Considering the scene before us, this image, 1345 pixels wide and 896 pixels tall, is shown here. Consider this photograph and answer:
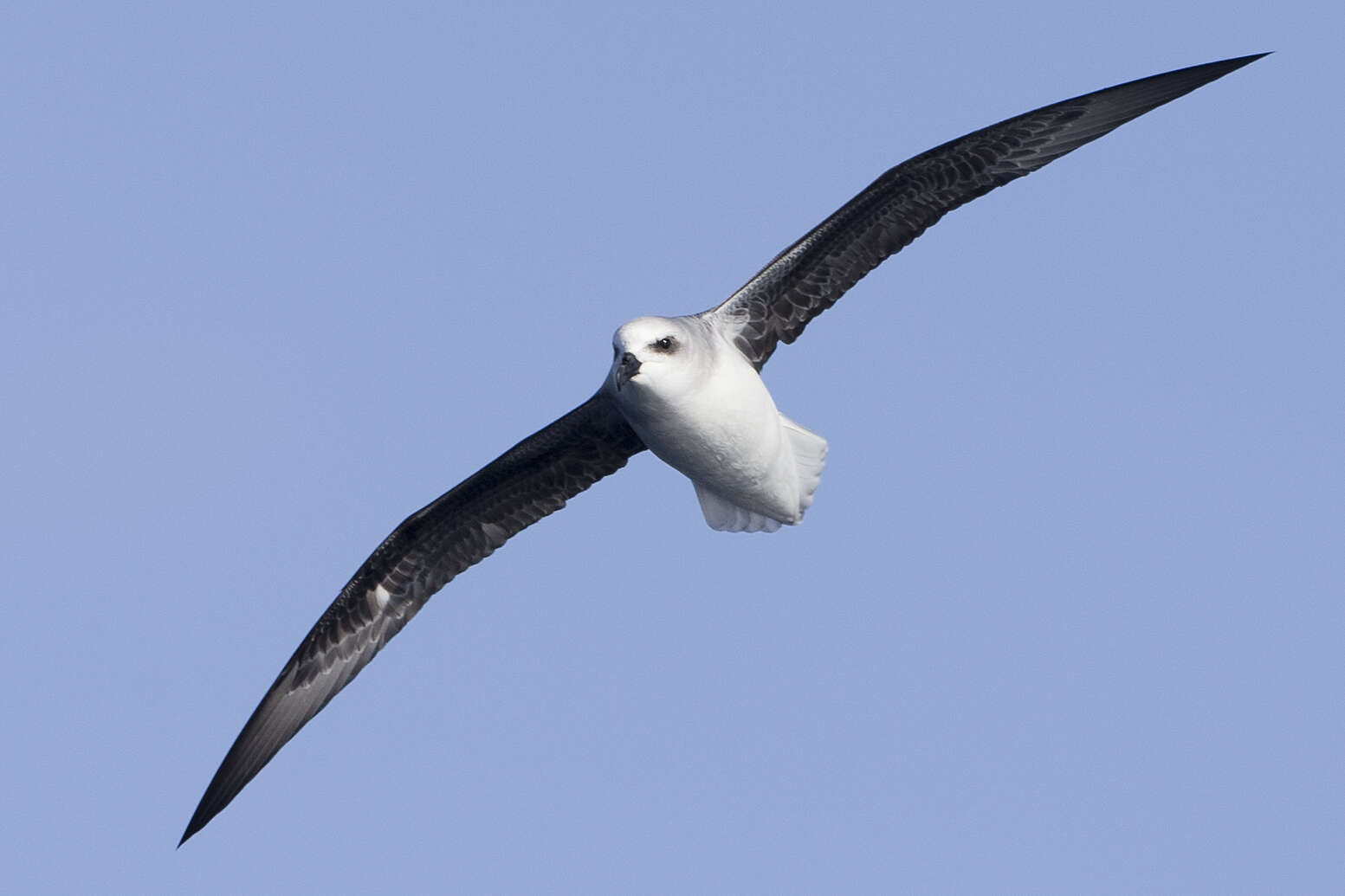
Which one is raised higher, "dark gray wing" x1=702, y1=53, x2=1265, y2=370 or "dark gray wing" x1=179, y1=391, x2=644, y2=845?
"dark gray wing" x1=702, y1=53, x2=1265, y2=370

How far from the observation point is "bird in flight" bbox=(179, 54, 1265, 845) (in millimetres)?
14633

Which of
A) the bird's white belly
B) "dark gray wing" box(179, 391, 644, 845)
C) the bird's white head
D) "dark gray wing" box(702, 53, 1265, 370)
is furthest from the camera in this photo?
"dark gray wing" box(179, 391, 644, 845)

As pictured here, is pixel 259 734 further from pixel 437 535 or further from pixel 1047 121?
pixel 1047 121

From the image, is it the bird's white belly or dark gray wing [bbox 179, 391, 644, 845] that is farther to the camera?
dark gray wing [bbox 179, 391, 644, 845]

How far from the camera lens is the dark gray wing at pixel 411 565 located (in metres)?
16.2

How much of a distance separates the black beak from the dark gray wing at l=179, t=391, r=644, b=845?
1972 millimetres

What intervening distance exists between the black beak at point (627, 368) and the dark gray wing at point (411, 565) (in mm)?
1972

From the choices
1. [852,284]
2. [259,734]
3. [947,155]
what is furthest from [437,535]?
[947,155]

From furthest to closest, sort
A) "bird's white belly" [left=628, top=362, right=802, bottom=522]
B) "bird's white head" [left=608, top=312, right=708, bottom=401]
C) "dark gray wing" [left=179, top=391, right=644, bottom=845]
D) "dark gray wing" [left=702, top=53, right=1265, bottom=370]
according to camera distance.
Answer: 1. "dark gray wing" [left=179, top=391, right=644, bottom=845]
2. "dark gray wing" [left=702, top=53, right=1265, bottom=370]
3. "bird's white belly" [left=628, top=362, right=802, bottom=522]
4. "bird's white head" [left=608, top=312, right=708, bottom=401]

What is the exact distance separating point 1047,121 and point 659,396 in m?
4.31

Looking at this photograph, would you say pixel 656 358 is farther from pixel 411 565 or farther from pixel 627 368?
pixel 411 565

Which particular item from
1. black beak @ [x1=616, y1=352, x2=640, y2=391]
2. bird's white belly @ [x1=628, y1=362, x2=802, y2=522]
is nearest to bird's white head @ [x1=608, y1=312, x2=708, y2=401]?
black beak @ [x1=616, y1=352, x2=640, y2=391]

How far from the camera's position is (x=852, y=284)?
1574cm

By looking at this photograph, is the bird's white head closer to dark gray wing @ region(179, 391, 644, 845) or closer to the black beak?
the black beak
